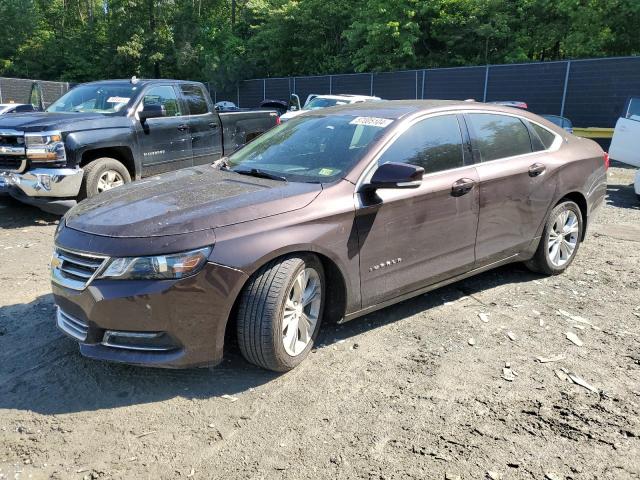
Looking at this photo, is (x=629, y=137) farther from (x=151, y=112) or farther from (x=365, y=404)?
(x=365, y=404)

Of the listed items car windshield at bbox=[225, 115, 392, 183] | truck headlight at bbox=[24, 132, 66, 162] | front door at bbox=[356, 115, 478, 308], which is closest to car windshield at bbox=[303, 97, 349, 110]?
truck headlight at bbox=[24, 132, 66, 162]

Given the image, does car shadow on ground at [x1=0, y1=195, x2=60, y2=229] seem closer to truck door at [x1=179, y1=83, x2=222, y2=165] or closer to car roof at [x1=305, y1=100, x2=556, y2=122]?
truck door at [x1=179, y1=83, x2=222, y2=165]

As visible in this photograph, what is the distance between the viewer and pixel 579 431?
9.37 feet

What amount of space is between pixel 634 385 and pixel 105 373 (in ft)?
10.7

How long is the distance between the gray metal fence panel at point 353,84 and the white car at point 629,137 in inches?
610

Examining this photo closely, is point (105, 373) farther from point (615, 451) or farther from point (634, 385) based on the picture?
point (634, 385)

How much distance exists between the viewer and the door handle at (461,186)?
4.07 metres

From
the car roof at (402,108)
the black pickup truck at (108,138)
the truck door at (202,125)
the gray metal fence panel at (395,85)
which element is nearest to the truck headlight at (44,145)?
the black pickup truck at (108,138)

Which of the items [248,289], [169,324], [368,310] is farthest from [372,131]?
[169,324]

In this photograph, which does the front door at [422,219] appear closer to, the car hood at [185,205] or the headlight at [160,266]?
the car hood at [185,205]

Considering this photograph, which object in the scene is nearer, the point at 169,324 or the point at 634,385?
the point at 169,324

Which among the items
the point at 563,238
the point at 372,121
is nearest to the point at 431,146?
the point at 372,121

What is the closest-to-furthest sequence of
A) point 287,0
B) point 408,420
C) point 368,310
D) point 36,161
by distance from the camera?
1. point 408,420
2. point 368,310
3. point 36,161
4. point 287,0

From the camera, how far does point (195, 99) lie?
8680 millimetres
